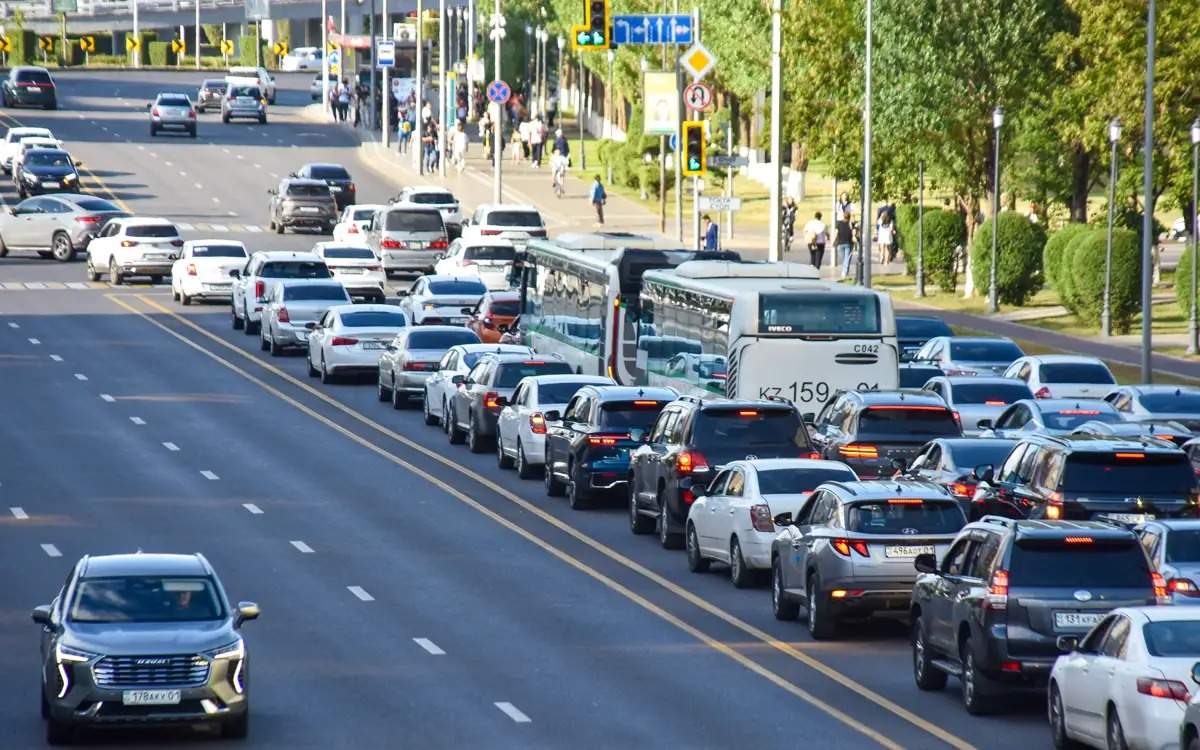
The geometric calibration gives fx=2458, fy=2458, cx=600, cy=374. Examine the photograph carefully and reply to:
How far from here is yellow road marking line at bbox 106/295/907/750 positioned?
20.3 meters

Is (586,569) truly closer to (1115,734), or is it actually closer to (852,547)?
(852,547)

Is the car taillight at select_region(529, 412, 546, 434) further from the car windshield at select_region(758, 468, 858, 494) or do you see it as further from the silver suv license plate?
the silver suv license plate

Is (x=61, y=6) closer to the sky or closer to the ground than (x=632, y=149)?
closer to the sky

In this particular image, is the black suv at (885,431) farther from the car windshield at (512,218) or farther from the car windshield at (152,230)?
the car windshield at (152,230)

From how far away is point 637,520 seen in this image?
3131cm

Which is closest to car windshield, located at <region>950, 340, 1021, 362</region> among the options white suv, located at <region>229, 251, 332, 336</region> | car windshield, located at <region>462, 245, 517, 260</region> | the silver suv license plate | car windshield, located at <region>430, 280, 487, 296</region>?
car windshield, located at <region>430, 280, 487, 296</region>

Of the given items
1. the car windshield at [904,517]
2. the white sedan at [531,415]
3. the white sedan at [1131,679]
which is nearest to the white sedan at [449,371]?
the white sedan at [531,415]

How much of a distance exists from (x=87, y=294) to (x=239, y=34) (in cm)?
13389

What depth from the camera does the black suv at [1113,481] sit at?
24609 millimetres

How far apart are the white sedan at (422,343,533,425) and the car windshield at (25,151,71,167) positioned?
4493 centimetres

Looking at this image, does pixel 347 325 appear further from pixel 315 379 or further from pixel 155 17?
pixel 155 17

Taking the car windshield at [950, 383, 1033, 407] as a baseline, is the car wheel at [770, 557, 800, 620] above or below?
below

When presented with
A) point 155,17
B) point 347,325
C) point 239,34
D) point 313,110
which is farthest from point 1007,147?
point 239,34

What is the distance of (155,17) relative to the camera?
180m
